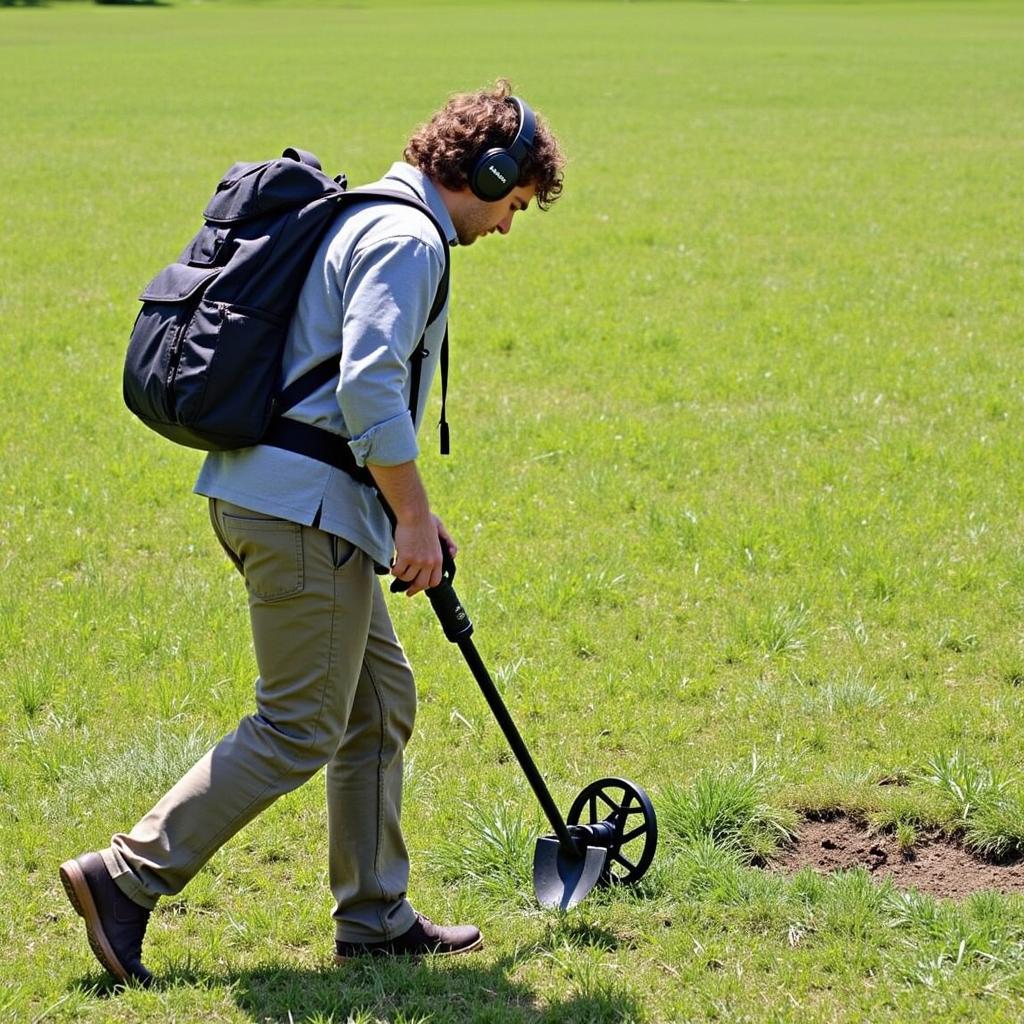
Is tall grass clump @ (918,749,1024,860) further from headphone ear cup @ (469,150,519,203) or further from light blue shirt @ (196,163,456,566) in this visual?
headphone ear cup @ (469,150,519,203)

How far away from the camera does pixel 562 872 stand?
4547 millimetres

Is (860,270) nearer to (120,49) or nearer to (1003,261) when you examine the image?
(1003,261)

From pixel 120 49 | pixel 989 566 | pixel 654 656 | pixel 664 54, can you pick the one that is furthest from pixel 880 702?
pixel 120 49

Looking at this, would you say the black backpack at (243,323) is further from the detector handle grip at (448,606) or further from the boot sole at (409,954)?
the boot sole at (409,954)

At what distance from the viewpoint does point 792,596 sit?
695 cm

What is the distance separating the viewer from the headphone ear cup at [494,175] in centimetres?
389

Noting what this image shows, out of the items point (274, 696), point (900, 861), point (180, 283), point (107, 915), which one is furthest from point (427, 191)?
point (900, 861)

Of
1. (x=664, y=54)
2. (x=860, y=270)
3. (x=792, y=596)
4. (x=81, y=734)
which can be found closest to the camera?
(x=81, y=734)

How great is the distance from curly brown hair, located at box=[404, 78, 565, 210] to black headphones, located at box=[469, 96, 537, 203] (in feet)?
0.06

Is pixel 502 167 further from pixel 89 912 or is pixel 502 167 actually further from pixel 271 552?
pixel 89 912

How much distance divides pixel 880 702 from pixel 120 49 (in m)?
47.5

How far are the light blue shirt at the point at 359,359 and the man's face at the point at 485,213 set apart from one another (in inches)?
1.8

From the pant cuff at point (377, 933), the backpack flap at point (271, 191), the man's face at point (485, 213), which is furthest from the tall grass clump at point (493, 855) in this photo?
the backpack flap at point (271, 191)

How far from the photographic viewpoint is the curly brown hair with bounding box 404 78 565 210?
3.94m
